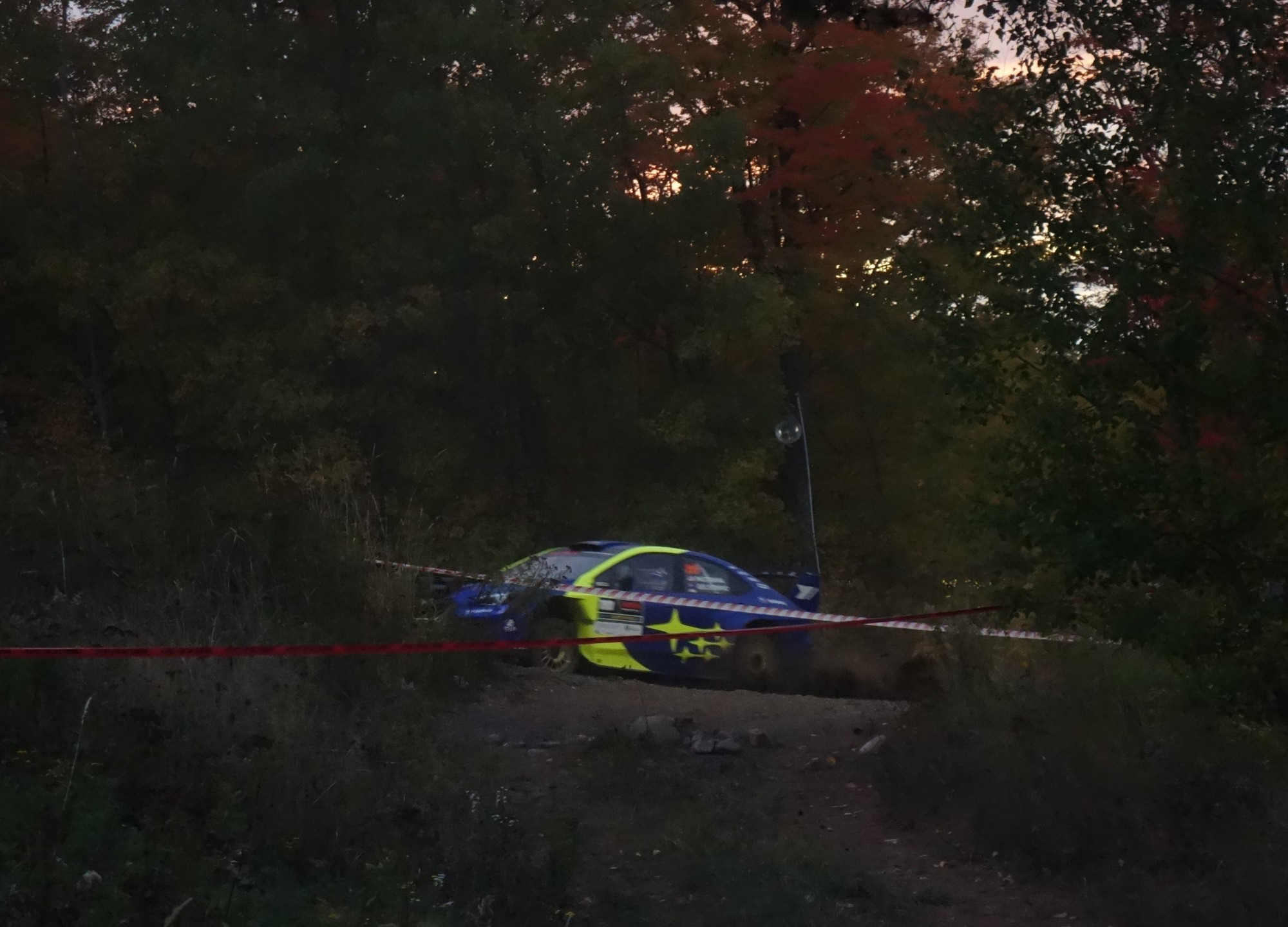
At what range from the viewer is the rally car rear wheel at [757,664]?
15289mm

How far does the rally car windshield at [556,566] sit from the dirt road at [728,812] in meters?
0.93

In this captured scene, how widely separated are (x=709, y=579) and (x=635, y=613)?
1309mm

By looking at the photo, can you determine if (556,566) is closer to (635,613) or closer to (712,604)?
(635,613)

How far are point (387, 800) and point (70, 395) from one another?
2150 centimetres

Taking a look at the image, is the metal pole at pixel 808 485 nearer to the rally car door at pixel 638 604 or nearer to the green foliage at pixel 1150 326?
the rally car door at pixel 638 604

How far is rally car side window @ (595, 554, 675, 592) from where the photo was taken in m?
14.8

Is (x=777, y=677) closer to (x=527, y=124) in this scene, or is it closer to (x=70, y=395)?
(x=527, y=124)

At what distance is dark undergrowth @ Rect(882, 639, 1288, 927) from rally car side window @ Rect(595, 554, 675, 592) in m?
4.93

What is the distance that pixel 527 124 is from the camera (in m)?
25.2

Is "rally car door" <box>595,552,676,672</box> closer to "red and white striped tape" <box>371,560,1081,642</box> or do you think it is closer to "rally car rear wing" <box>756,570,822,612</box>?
"red and white striped tape" <box>371,560,1081,642</box>

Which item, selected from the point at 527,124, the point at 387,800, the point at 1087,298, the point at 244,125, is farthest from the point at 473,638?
the point at 244,125

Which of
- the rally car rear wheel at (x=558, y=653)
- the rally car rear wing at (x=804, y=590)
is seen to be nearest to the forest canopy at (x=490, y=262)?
the rally car rear wing at (x=804, y=590)

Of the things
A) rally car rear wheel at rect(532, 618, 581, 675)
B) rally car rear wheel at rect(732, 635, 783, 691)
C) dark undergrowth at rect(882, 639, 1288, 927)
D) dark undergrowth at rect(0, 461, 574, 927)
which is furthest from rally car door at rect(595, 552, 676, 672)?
dark undergrowth at rect(882, 639, 1288, 927)

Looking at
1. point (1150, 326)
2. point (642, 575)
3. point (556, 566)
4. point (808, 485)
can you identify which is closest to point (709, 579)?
point (642, 575)
